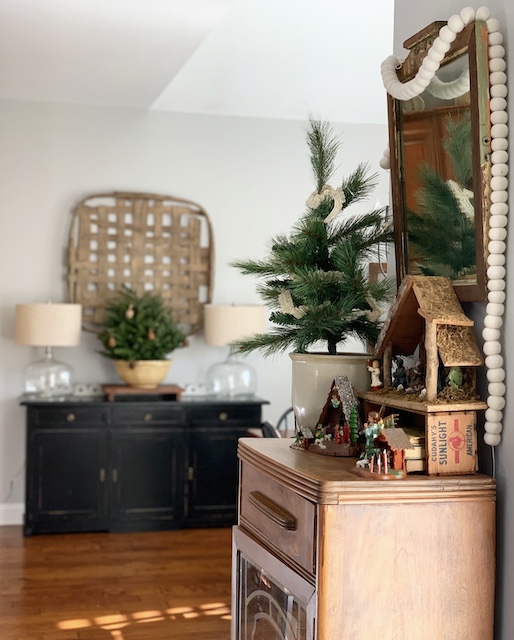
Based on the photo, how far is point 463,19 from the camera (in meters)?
1.87

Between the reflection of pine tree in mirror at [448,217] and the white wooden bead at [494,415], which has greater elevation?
the reflection of pine tree in mirror at [448,217]

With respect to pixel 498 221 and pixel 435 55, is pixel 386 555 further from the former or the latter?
pixel 435 55

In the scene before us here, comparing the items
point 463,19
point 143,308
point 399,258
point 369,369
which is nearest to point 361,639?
point 369,369

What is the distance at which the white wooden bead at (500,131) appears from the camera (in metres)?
1.86

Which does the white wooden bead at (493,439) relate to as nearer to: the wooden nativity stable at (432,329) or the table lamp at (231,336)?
the wooden nativity stable at (432,329)

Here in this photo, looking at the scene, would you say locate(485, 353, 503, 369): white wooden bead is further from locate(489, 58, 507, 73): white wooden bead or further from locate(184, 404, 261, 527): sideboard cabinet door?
locate(184, 404, 261, 527): sideboard cabinet door

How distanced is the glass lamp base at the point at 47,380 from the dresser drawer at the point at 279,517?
3506 mm

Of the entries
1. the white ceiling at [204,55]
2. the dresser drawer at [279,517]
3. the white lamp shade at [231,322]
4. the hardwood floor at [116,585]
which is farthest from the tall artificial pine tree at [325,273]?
the white lamp shade at [231,322]

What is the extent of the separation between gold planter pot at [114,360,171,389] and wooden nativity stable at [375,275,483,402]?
3647mm

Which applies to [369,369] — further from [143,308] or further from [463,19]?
[143,308]

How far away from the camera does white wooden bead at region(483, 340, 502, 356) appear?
1839mm

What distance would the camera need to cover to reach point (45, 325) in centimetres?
536

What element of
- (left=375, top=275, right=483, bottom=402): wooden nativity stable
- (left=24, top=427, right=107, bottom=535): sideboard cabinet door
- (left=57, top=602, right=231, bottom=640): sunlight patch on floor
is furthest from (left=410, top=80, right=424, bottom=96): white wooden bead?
(left=24, top=427, right=107, bottom=535): sideboard cabinet door

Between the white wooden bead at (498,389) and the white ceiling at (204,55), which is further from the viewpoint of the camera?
the white ceiling at (204,55)
